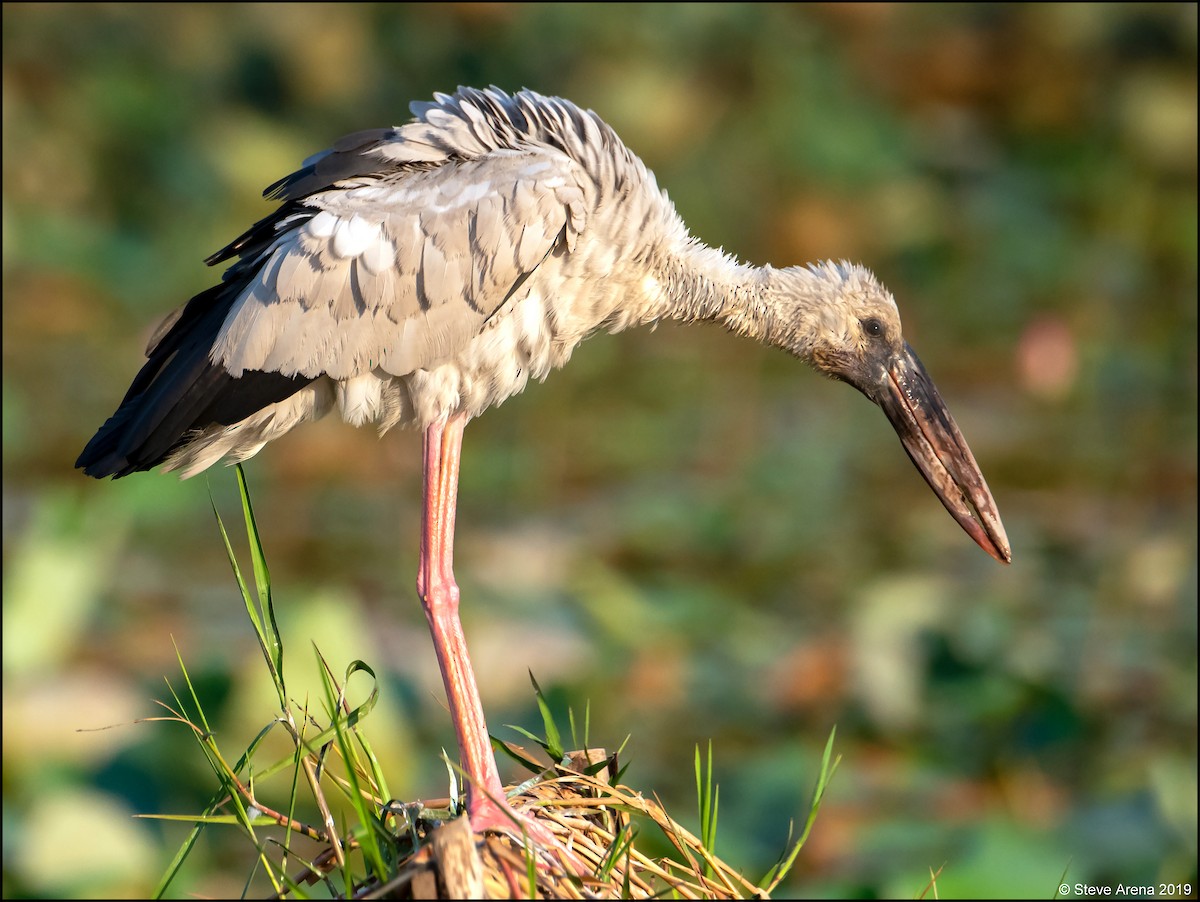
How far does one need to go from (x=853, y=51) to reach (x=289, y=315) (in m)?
7.35

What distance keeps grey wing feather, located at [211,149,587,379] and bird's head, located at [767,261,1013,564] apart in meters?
0.60

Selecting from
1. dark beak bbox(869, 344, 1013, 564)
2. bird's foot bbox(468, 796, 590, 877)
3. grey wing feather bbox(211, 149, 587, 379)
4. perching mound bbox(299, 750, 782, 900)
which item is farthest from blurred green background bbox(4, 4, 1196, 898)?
bird's foot bbox(468, 796, 590, 877)

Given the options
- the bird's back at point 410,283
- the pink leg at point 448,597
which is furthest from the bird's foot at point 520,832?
the bird's back at point 410,283

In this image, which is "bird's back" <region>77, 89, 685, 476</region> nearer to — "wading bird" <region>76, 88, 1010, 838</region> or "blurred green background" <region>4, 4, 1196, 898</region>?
"wading bird" <region>76, 88, 1010, 838</region>

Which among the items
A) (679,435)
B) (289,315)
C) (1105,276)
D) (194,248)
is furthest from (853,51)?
(289,315)

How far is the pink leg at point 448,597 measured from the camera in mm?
3086

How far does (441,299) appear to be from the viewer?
3.25 meters

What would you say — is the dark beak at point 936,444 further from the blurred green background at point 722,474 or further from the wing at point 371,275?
the blurred green background at point 722,474

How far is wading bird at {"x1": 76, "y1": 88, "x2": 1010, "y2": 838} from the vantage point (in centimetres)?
322

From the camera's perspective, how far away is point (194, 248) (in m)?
8.90

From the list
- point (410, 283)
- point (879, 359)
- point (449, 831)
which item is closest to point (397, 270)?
point (410, 283)

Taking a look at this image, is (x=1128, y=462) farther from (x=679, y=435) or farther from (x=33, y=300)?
(x=33, y=300)

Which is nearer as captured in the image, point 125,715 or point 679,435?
point 125,715

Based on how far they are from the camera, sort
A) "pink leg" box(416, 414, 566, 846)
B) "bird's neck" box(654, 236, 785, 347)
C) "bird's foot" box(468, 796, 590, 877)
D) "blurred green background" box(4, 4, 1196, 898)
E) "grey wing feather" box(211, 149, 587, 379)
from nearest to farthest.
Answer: "bird's foot" box(468, 796, 590, 877) → "pink leg" box(416, 414, 566, 846) → "grey wing feather" box(211, 149, 587, 379) → "bird's neck" box(654, 236, 785, 347) → "blurred green background" box(4, 4, 1196, 898)
